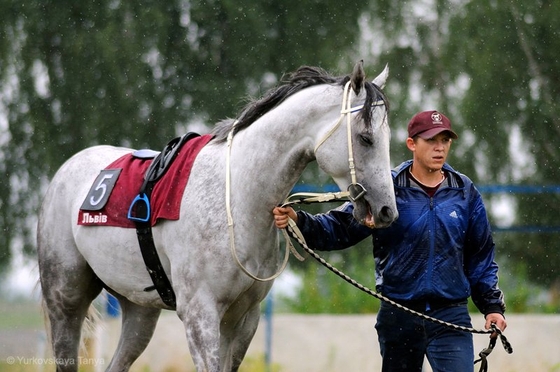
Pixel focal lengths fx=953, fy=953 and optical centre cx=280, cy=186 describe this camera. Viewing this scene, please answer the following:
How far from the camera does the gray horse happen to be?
3873 mm

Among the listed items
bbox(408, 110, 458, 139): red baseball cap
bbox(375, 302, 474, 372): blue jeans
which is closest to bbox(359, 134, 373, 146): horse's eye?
bbox(408, 110, 458, 139): red baseball cap

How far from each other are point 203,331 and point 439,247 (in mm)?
1077

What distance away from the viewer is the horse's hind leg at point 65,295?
203 inches

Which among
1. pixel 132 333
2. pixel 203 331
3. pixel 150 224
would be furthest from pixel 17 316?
pixel 203 331

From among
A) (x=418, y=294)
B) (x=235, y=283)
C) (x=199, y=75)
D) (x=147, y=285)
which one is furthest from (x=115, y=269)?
(x=199, y=75)

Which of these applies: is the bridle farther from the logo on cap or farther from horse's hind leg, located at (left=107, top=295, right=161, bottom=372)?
horse's hind leg, located at (left=107, top=295, right=161, bottom=372)

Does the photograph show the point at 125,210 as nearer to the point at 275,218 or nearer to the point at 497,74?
the point at 275,218

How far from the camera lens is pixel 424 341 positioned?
13.5 ft

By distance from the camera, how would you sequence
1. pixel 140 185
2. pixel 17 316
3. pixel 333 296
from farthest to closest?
pixel 17 316 < pixel 333 296 < pixel 140 185

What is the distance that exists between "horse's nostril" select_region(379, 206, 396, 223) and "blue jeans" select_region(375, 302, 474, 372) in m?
0.53

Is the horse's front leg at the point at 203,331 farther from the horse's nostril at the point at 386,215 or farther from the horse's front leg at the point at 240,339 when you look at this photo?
the horse's nostril at the point at 386,215

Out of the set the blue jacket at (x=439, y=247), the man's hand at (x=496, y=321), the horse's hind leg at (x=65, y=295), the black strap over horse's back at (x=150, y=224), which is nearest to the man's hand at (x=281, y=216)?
the blue jacket at (x=439, y=247)

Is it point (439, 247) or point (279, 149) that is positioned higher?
point (279, 149)

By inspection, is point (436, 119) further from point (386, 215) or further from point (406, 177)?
point (386, 215)
